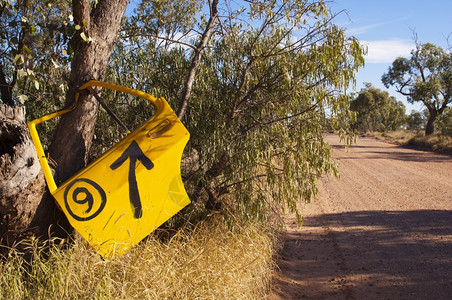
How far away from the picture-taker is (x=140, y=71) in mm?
6230

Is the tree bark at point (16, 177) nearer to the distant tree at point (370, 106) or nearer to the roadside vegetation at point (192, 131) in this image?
the roadside vegetation at point (192, 131)

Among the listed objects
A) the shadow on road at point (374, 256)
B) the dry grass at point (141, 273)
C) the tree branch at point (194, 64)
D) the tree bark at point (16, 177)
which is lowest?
the shadow on road at point (374, 256)

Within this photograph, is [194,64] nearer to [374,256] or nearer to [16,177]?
[16,177]

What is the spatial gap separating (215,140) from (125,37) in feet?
7.39

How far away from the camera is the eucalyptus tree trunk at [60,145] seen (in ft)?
12.1

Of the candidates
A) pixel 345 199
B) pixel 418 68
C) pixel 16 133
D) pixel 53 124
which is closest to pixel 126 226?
pixel 16 133

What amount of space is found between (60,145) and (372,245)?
5.04 meters

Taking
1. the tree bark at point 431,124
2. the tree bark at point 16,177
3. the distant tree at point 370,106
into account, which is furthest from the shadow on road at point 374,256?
the distant tree at point 370,106

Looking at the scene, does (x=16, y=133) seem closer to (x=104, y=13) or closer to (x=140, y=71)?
(x=104, y=13)

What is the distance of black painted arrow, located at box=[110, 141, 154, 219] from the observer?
3875 mm

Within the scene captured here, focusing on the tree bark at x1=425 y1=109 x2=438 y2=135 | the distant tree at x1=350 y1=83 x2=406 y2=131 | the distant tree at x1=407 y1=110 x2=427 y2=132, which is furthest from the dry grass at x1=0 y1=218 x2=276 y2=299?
the distant tree at x1=407 y1=110 x2=427 y2=132

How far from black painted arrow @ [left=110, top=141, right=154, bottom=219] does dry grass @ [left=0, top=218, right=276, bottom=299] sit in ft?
1.57

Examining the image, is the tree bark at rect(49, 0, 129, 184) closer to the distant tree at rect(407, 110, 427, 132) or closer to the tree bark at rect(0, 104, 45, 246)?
the tree bark at rect(0, 104, 45, 246)

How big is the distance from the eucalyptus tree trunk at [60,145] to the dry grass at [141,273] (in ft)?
0.83
